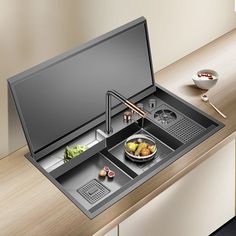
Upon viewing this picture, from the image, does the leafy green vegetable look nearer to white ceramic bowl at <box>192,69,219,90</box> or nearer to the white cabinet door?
the white cabinet door

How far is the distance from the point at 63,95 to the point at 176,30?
851 millimetres

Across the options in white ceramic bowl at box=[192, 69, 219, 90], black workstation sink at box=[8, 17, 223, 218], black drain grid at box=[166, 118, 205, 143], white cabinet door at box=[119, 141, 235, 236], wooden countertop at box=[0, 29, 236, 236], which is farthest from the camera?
white ceramic bowl at box=[192, 69, 219, 90]

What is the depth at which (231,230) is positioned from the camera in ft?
9.41

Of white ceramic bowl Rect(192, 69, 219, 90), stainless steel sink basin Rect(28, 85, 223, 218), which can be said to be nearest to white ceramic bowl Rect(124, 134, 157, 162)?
stainless steel sink basin Rect(28, 85, 223, 218)

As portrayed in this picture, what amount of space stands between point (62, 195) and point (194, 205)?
78cm

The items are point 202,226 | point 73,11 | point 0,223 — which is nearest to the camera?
point 0,223

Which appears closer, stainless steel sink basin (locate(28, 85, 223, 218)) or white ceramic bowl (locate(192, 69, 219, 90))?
stainless steel sink basin (locate(28, 85, 223, 218))

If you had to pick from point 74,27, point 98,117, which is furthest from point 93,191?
point 74,27

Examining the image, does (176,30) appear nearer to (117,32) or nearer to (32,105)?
(117,32)

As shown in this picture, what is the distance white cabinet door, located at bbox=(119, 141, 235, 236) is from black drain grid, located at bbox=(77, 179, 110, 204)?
159 millimetres

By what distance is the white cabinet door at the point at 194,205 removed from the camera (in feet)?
9.50

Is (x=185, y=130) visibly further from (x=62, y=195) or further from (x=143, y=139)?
(x=62, y=195)

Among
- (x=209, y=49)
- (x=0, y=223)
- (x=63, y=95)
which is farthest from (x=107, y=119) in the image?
(x=209, y=49)

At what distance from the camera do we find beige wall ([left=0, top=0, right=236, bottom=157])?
2.68 metres
